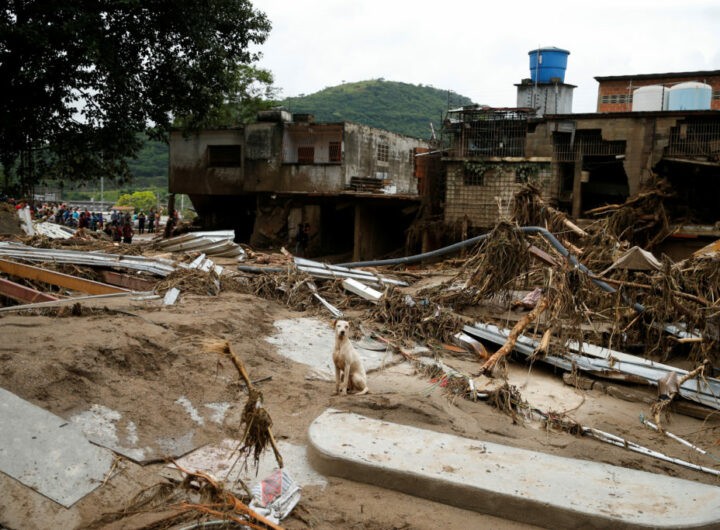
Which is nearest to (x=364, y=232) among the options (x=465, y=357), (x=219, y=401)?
(x=465, y=357)

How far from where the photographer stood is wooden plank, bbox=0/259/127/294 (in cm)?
1095

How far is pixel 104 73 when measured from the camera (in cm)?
819

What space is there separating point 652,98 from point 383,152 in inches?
453

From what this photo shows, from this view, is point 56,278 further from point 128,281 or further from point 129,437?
point 129,437

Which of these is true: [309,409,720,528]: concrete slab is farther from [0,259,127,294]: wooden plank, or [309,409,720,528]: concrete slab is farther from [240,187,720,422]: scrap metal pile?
[0,259,127,294]: wooden plank

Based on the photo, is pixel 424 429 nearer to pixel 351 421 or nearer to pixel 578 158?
pixel 351 421

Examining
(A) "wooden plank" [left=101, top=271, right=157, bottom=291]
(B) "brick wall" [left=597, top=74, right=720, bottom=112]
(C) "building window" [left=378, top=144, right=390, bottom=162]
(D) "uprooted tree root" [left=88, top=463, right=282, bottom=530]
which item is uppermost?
(B) "brick wall" [left=597, top=74, right=720, bottom=112]

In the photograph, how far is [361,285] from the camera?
42.4ft

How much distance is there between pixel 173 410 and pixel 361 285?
6981 mm

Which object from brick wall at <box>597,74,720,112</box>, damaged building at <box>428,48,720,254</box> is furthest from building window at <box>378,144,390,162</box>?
brick wall at <box>597,74,720,112</box>

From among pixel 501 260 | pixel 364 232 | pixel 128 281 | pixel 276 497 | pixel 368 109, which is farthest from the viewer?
pixel 368 109

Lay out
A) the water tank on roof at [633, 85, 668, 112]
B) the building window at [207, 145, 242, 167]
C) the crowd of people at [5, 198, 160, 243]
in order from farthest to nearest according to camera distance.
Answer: the building window at [207, 145, 242, 167]
the crowd of people at [5, 198, 160, 243]
the water tank on roof at [633, 85, 668, 112]

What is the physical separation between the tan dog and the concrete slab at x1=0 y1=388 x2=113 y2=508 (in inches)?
109

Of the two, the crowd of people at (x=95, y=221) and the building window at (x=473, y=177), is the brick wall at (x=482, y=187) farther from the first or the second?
the crowd of people at (x=95, y=221)
